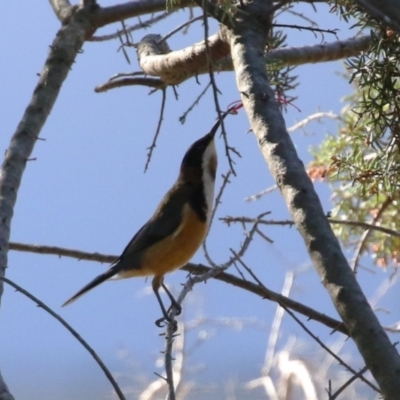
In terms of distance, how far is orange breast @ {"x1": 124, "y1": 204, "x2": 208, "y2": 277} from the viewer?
1978mm

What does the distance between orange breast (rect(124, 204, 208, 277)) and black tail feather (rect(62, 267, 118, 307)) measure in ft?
A: 0.13

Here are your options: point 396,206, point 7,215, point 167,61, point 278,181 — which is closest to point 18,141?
point 7,215

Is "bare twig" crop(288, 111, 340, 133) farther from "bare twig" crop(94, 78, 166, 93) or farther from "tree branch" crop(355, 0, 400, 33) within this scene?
"tree branch" crop(355, 0, 400, 33)

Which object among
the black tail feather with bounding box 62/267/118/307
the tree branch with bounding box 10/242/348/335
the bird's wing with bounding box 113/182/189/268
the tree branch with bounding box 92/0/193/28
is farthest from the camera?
the bird's wing with bounding box 113/182/189/268

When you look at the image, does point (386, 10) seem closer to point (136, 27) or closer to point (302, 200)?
point (302, 200)

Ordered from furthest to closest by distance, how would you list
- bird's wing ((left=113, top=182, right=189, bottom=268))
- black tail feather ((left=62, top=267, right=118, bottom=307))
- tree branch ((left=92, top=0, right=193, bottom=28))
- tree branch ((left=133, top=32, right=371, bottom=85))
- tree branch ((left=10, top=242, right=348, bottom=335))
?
bird's wing ((left=113, top=182, right=189, bottom=268)), black tail feather ((left=62, top=267, right=118, bottom=307)), tree branch ((left=92, top=0, right=193, bottom=28)), tree branch ((left=133, top=32, right=371, bottom=85)), tree branch ((left=10, top=242, right=348, bottom=335))

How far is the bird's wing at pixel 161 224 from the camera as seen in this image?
2.06 meters

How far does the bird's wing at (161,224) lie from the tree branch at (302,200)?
101 cm

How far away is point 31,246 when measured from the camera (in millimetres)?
1479

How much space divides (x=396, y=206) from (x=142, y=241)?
2.44 ft

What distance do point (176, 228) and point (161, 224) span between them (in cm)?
7

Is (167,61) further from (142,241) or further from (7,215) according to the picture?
(142,241)

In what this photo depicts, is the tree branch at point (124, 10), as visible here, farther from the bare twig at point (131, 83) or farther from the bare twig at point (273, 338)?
the bare twig at point (273, 338)

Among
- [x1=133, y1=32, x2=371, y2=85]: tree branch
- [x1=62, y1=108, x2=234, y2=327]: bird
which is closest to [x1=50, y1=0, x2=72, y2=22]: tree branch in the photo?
[x1=133, y1=32, x2=371, y2=85]: tree branch
